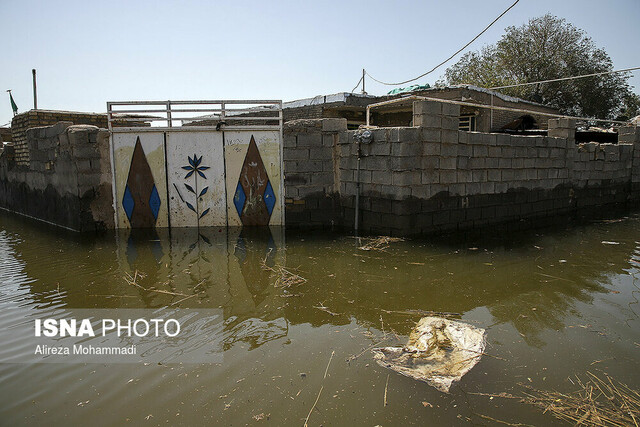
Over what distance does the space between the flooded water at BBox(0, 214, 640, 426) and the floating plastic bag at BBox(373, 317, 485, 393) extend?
Answer: 0.32ft

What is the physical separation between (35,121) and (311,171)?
7.03 m

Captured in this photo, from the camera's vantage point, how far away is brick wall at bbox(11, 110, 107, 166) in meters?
9.92

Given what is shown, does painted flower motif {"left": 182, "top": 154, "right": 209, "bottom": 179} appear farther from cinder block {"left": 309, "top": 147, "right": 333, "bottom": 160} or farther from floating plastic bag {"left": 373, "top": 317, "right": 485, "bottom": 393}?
floating plastic bag {"left": 373, "top": 317, "right": 485, "bottom": 393}

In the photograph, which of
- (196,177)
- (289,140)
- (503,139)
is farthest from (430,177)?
(196,177)

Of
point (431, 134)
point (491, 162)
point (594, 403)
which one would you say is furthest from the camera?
point (491, 162)

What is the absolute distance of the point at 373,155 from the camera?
7.50 m

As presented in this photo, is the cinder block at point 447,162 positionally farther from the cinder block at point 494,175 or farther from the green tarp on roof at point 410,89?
the green tarp on roof at point 410,89

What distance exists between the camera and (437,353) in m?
3.23

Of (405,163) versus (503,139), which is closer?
(405,163)

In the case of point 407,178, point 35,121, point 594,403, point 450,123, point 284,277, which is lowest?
point 594,403

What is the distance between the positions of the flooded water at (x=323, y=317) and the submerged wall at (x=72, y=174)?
0.91 meters

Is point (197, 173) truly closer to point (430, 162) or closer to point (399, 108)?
point (430, 162)

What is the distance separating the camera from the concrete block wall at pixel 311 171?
8352 mm

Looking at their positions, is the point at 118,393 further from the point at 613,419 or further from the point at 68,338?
the point at 613,419
